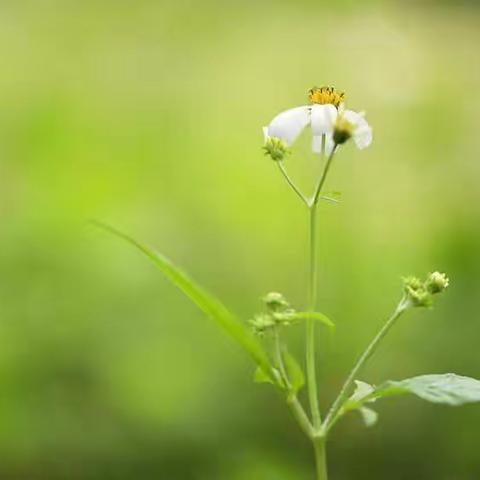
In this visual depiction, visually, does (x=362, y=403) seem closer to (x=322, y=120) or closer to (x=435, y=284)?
(x=435, y=284)

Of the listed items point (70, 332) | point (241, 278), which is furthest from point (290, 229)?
point (70, 332)

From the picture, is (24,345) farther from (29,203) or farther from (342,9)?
(342,9)

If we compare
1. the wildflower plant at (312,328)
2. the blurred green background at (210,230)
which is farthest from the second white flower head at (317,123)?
the blurred green background at (210,230)

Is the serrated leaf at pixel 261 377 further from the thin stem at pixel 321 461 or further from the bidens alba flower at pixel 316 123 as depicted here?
the bidens alba flower at pixel 316 123

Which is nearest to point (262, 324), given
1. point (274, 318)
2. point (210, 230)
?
point (274, 318)

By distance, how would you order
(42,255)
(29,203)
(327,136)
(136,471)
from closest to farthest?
(327,136) → (136,471) → (42,255) → (29,203)

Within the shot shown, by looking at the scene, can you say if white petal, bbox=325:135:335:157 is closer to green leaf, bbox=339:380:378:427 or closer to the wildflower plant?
the wildflower plant
